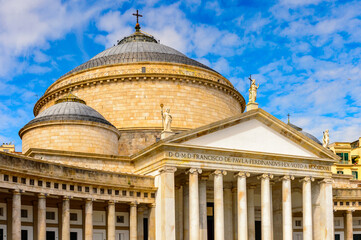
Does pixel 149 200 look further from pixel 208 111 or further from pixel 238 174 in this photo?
pixel 208 111

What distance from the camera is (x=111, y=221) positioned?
1582 inches

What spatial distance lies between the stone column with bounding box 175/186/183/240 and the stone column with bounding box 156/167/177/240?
3249 mm

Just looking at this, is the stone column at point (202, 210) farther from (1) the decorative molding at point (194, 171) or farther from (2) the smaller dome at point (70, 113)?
(2) the smaller dome at point (70, 113)

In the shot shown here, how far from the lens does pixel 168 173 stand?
4038 cm

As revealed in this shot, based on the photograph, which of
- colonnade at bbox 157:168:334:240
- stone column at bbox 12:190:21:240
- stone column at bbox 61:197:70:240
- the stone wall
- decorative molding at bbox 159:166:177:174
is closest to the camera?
stone column at bbox 12:190:21:240

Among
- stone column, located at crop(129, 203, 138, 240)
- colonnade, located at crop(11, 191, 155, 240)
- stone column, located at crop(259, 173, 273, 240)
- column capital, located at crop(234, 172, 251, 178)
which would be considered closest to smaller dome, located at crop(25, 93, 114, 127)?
stone column, located at crop(129, 203, 138, 240)

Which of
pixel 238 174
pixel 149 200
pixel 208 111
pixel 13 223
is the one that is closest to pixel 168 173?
pixel 149 200

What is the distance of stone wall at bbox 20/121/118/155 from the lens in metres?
46.0

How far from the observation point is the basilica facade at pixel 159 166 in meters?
37.9

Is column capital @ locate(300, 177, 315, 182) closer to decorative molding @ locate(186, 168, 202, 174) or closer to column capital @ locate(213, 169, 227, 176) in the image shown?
column capital @ locate(213, 169, 227, 176)

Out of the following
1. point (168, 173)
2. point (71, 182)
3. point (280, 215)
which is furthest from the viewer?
point (280, 215)

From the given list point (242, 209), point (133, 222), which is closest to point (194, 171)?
point (242, 209)

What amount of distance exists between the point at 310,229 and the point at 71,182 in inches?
796

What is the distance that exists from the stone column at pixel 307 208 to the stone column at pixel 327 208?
1.53 metres
